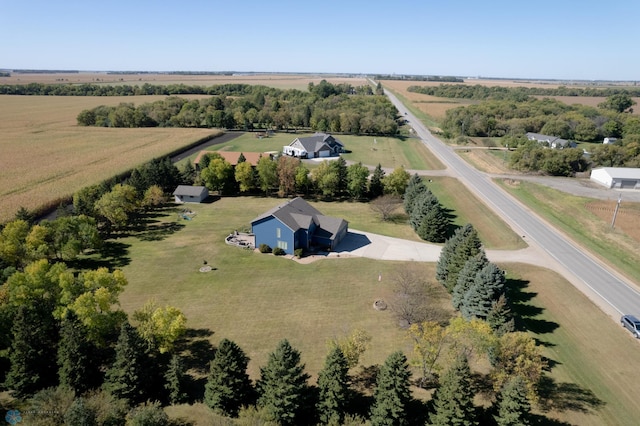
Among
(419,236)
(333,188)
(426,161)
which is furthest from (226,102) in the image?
(419,236)

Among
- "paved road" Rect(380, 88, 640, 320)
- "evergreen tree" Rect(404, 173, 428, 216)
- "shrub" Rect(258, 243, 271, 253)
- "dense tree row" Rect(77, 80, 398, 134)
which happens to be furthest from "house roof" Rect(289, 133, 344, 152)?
"shrub" Rect(258, 243, 271, 253)

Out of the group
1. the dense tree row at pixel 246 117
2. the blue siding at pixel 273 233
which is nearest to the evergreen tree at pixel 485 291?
the blue siding at pixel 273 233

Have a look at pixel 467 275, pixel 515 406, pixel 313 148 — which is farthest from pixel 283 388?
pixel 313 148

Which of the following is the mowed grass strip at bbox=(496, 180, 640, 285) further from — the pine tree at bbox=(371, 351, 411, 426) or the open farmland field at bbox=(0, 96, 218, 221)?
the open farmland field at bbox=(0, 96, 218, 221)

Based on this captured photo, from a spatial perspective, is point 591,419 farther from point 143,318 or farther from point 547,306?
point 143,318

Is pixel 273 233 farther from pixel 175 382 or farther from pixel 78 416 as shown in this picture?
pixel 78 416

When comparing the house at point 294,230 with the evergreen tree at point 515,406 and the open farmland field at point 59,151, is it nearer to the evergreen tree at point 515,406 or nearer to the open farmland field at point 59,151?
the evergreen tree at point 515,406
